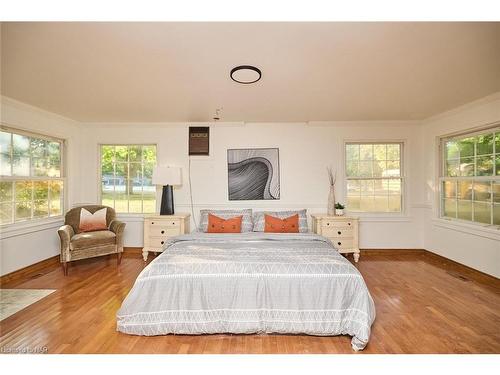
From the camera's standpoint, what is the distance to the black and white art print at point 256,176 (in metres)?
4.35

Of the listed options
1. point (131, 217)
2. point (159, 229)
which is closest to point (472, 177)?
point (159, 229)

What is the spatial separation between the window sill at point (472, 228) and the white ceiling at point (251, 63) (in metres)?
1.71

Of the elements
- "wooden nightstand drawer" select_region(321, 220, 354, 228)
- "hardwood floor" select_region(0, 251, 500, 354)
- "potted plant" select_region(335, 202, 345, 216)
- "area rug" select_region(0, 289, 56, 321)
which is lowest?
"hardwood floor" select_region(0, 251, 500, 354)

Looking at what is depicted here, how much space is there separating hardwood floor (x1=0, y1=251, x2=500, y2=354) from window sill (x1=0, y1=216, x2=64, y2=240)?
0.63 meters

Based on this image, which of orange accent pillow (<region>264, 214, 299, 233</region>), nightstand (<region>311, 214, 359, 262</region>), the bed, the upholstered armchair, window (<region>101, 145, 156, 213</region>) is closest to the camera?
the bed

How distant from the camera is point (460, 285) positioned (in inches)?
117

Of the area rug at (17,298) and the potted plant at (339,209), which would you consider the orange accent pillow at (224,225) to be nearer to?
the potted plant at (339,209)

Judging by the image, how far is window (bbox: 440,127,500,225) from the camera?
323cm

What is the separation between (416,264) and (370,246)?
73cm

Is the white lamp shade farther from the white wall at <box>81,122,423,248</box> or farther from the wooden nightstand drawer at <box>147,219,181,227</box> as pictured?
the wooden nightstand drawer at <box>147,219,181,227</box>

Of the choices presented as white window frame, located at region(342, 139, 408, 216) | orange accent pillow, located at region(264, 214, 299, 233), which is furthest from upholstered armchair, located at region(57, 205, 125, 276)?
white window frame, located at region(342, 139, 408, 216)

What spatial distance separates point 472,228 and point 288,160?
280 cm
